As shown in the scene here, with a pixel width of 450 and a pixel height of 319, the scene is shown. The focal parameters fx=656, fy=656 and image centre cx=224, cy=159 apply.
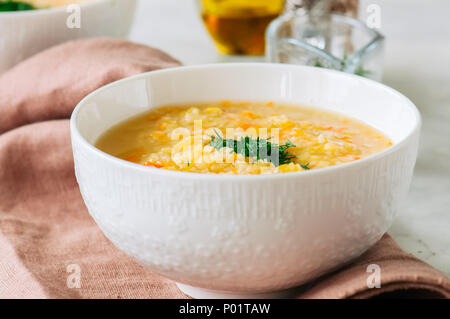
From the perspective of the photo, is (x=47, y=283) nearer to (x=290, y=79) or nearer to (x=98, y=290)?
(x=98, y=290)

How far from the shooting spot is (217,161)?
3.47 ft

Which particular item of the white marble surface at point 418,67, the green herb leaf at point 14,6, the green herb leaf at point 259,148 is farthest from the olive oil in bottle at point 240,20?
the green herb leaf at point 259,148

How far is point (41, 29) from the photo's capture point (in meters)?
1.85

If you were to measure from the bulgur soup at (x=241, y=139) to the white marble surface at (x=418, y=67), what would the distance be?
27 centimetres

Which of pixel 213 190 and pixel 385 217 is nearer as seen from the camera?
pixel 213 190

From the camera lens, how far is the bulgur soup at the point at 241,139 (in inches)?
41.8

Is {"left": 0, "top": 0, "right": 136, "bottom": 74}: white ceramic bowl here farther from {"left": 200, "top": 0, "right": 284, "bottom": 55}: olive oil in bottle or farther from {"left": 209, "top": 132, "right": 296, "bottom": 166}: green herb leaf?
{"left": 209, "top": 132, "right": 296, "bottom": 166}: green herb leaf

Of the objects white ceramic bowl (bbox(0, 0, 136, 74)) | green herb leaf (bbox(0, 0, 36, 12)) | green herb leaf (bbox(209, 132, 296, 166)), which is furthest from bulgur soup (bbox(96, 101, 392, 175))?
green herb leaf (bbox(0, 0, 36, 12))

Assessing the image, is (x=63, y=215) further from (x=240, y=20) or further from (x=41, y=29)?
(x=240, y=20)

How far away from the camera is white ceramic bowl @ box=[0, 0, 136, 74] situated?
1.82 m

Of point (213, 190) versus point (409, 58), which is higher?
point (213, 190)

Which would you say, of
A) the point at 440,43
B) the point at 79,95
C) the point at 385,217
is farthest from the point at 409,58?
the point at 385,217

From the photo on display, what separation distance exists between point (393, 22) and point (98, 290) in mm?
2131

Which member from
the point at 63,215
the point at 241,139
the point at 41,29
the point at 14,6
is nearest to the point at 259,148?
the point at 241,139
